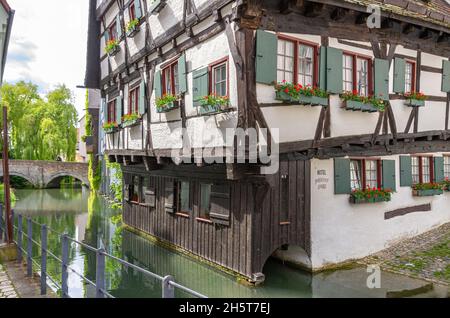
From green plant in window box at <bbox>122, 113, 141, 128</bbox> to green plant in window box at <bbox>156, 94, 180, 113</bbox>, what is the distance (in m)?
1.83

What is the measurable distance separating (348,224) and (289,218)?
177 centimetres

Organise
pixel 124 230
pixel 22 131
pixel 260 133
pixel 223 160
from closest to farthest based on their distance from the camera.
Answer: pixel 260 133 < pixel 223 160 < pixel 124 230 < pixel 22 131

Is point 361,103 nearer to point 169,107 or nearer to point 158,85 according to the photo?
point 169,107

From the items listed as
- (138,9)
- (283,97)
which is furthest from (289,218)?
(138,9)

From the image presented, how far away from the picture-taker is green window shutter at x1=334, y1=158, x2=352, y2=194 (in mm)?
9602

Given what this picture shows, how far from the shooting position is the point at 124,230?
1580 centimetres

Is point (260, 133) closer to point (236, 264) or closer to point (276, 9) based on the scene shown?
point (276, 9)

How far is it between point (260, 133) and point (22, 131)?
34.5 metres

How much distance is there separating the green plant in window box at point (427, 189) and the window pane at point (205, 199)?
19.3 feet

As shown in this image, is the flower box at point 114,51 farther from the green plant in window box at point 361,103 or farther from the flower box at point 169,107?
the green plant in window box at point 361,103

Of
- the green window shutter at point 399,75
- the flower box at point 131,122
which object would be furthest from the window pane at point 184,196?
the green window shutter at point 399,75

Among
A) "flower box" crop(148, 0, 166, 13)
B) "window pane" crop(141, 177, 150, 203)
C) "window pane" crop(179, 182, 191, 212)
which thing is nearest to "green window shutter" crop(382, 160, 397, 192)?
"window pane" crop(179, 182, 191, 212)

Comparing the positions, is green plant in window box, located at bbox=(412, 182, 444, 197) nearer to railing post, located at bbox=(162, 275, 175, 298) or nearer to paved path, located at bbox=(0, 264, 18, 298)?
railing post, located at bbox=(162, 275, 175, 298)
